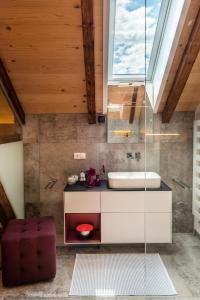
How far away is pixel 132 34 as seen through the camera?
2.76 meters

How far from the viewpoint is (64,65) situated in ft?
8.57

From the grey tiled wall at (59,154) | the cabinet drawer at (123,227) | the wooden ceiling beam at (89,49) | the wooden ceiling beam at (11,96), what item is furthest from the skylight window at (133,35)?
the cabinet drawer at (123,227)

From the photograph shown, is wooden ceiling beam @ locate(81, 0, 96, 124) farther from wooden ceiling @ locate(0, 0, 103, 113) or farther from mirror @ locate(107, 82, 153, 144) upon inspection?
mirror @ locate(107, 82, 153, 144)

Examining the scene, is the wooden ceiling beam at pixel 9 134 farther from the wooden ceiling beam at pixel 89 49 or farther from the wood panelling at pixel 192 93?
the wood panelling at pixel 192 93

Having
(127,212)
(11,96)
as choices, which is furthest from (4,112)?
(127,212)

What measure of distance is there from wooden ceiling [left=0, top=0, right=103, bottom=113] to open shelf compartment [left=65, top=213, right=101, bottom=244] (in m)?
1.30

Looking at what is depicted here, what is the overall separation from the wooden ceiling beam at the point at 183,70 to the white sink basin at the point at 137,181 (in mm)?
641

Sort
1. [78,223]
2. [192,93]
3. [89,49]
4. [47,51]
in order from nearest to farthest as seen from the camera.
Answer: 1. [89,49]
2. [47,51]
3. [192,93]
4. [78,223]

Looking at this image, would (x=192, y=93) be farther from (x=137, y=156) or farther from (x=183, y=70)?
(x=137, y=156)

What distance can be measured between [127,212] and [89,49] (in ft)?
5.70

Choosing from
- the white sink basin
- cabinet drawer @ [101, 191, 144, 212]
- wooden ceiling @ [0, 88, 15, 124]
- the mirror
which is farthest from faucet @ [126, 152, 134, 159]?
wooden ceiling @ [0, 88, 15, 124]

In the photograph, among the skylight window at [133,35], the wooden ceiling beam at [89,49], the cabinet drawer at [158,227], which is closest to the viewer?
the wooden ceiling beam at [89,49]

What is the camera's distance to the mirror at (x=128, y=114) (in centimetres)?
319

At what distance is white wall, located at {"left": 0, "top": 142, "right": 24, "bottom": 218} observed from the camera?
2.75 meters
